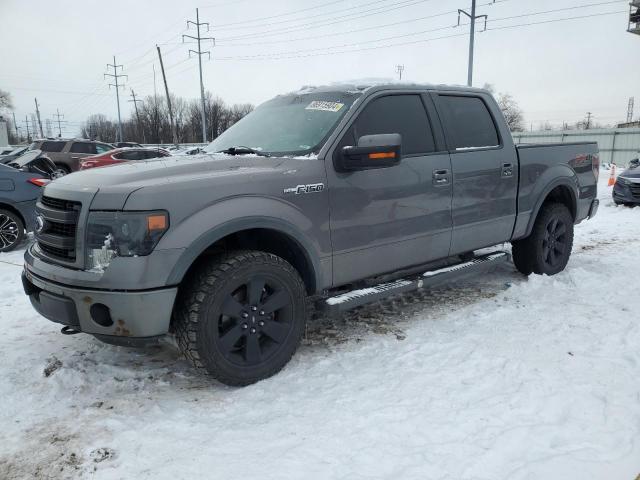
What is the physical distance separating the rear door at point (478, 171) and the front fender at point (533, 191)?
0.44 feet

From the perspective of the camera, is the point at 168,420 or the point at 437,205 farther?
the point at 437,205

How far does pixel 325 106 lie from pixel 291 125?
303 mm

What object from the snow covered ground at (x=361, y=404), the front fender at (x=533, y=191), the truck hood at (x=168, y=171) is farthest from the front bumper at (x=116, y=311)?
the front fender at (x=533, y=191)

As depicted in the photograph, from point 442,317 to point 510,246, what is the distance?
2051 mm

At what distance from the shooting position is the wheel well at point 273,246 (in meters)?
3.23

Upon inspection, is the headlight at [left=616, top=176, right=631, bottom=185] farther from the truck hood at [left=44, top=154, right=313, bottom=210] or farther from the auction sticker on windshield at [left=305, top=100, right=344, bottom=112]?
the truck hood at [left=44, top=154, right=313, bottom=210]

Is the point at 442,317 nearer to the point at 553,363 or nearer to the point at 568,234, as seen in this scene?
the point at 553,363

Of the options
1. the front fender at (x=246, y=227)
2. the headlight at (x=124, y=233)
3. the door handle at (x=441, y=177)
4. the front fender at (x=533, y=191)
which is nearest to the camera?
the headlight at (x=124, y=233)

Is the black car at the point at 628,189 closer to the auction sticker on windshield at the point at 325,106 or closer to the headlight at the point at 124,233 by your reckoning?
the auction sticker on windshield at the point at 325,106

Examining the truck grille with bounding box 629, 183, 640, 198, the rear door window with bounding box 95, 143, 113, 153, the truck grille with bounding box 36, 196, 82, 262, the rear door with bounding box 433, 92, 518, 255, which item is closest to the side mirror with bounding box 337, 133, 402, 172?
the rear door with bounding box 433, 92, 518, 255

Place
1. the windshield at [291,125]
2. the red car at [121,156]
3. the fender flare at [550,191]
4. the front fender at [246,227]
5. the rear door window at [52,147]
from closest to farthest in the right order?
1. the front fender at [246,227]
2. the windshield at [291,125]
3. the fender flare at [550,191]
4. the red car at [121,156]
5. the rear door window at [52,147]

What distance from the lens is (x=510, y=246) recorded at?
5.83m

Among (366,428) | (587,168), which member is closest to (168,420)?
(366,428)

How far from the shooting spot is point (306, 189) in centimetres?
323
